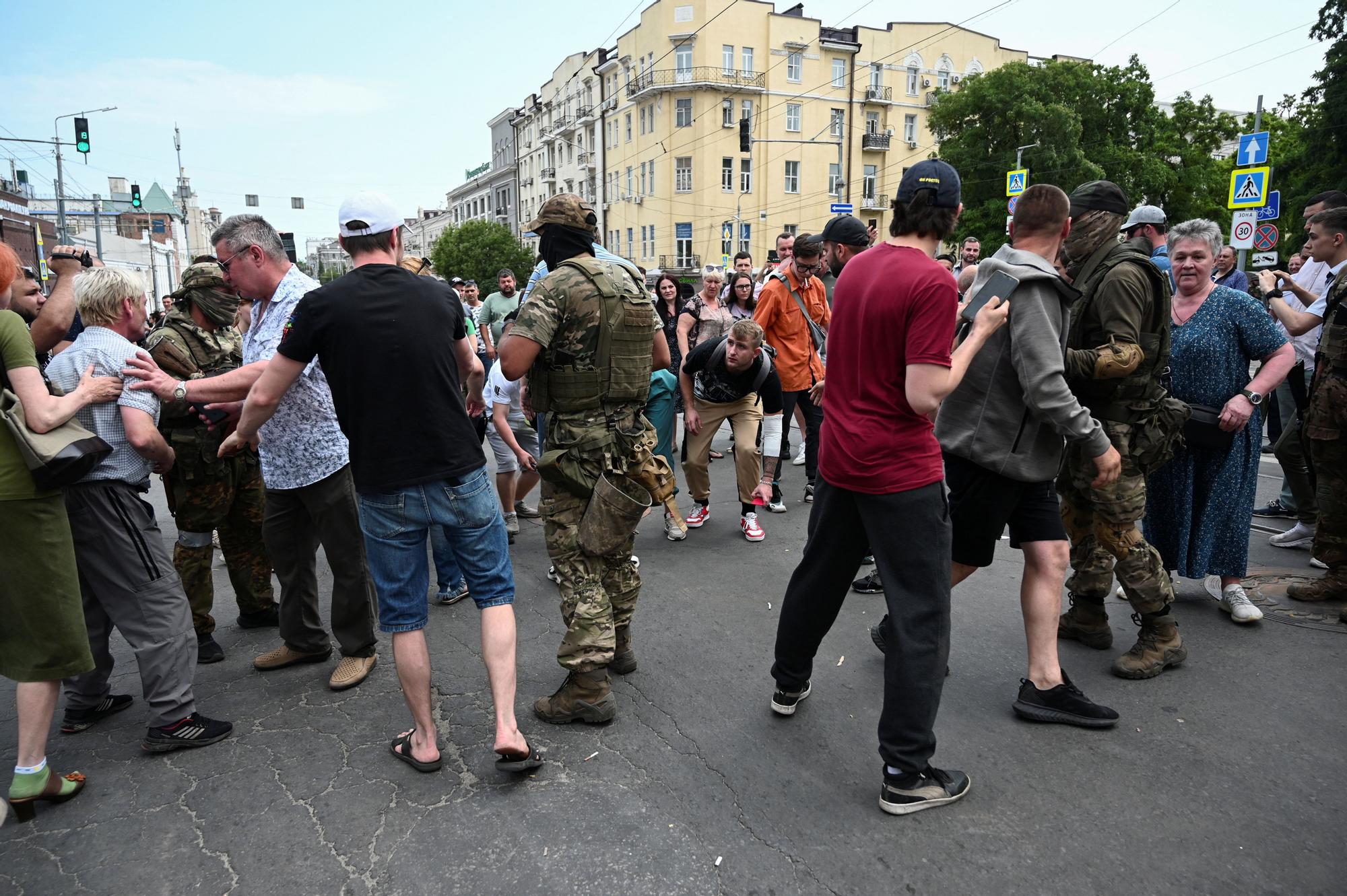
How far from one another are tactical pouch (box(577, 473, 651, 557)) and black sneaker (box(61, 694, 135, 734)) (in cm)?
214

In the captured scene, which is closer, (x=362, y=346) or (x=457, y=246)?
(x=362, y=346)

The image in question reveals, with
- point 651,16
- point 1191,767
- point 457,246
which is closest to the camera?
point 1191,767

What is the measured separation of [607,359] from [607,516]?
2.09ft

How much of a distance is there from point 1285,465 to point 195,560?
22.6ft

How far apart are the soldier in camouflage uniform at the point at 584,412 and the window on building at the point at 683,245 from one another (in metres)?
48.4

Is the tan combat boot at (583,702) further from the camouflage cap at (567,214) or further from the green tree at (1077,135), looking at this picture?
the green tree at (1077,135)

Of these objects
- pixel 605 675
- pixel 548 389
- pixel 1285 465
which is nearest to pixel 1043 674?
pixel 605 675

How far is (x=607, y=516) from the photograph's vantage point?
333 centimetres

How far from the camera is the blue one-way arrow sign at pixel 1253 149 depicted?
13.1 m

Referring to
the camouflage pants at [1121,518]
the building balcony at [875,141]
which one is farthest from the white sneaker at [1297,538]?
the building balcony at [875,141]

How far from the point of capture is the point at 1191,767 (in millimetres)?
2959

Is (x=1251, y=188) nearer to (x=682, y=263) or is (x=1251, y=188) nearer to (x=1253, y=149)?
(x=1253, y=149)

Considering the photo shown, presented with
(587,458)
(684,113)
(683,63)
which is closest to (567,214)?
(587,458)

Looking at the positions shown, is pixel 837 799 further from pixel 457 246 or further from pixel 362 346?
pixel 457 246
